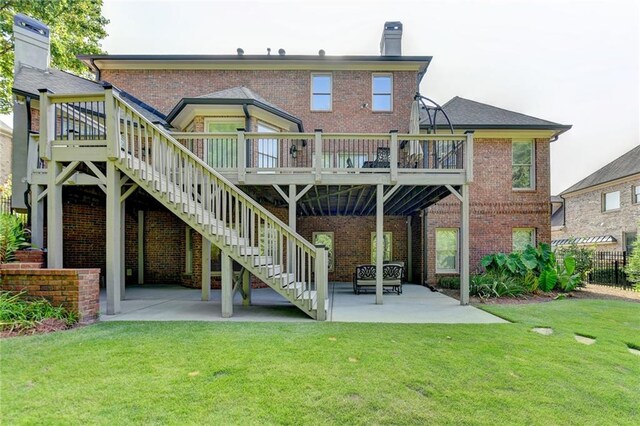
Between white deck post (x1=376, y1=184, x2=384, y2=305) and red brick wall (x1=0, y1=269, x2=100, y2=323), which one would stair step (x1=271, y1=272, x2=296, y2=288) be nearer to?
white deck post (x1=376, y1=184, x2=384, y2=305)

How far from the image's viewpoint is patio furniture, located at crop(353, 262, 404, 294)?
8945mm

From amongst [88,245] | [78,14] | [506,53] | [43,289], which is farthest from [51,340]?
[78,14]

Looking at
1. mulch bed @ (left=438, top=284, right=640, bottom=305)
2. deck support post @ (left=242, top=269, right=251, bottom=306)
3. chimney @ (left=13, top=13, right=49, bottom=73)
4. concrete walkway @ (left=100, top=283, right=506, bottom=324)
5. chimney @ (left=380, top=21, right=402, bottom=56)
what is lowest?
mulch bed @ (left=438, top=284, right=640, bottom=305)

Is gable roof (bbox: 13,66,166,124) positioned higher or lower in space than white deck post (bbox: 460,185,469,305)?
higher

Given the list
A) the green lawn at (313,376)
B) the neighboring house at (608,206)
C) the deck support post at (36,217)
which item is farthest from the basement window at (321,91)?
the neighboring house at (608,206)

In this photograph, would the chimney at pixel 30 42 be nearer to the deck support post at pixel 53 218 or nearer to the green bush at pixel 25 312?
the deck support post at pixel 53 218

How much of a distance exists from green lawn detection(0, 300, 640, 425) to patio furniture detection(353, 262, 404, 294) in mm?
3932

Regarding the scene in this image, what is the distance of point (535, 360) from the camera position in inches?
153

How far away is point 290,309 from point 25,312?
428 cm

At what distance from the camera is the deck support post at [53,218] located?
18.5 ft

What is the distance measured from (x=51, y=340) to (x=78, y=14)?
17963mm

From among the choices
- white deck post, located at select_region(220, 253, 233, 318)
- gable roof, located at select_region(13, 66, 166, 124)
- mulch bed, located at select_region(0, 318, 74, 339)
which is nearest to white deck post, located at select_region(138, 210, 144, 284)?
gable roof, located at select_region(13, 66, 166, 124)

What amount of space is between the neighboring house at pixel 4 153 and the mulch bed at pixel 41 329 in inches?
810

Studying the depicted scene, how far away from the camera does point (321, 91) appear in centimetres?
1234
